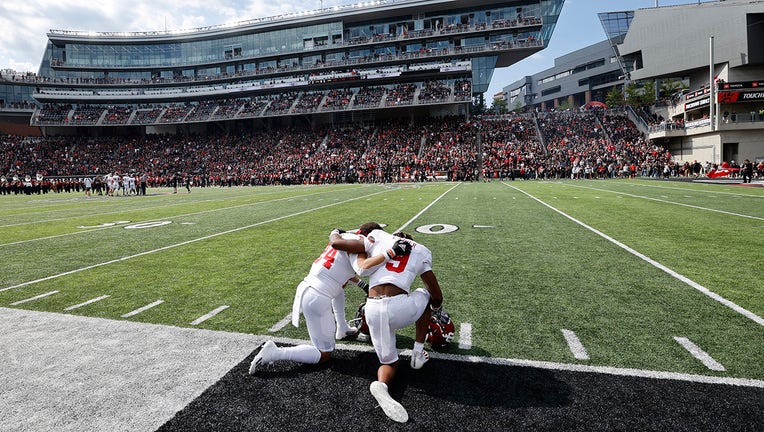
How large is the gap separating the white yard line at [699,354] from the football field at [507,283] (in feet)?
0.06

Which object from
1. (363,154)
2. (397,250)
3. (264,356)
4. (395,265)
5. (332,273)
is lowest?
(264,356)

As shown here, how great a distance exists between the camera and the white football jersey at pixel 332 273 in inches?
152

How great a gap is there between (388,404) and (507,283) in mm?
3642

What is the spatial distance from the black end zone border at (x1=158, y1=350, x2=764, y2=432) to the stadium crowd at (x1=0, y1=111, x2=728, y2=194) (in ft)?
117

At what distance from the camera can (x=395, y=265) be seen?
11.8 ft

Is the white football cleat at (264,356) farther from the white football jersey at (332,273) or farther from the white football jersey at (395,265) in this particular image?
the white football jersey at (395,265)

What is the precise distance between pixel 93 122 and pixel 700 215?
74.8 metres

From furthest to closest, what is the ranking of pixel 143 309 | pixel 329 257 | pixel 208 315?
pixel 143 309 → pixel 208 315 → pixel 329 257

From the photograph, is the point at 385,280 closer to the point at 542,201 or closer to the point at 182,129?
the point at 542,201

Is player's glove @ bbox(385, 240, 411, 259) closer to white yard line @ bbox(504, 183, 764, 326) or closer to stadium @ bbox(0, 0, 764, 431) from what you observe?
stadium @ bbox(0, 0, 764, 431)

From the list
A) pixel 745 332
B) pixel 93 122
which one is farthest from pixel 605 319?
pixel 93 122

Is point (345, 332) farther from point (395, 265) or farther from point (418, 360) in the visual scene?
point (395, 265)

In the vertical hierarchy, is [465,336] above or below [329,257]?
below

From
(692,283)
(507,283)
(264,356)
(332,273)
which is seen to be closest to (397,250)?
(332,273)
